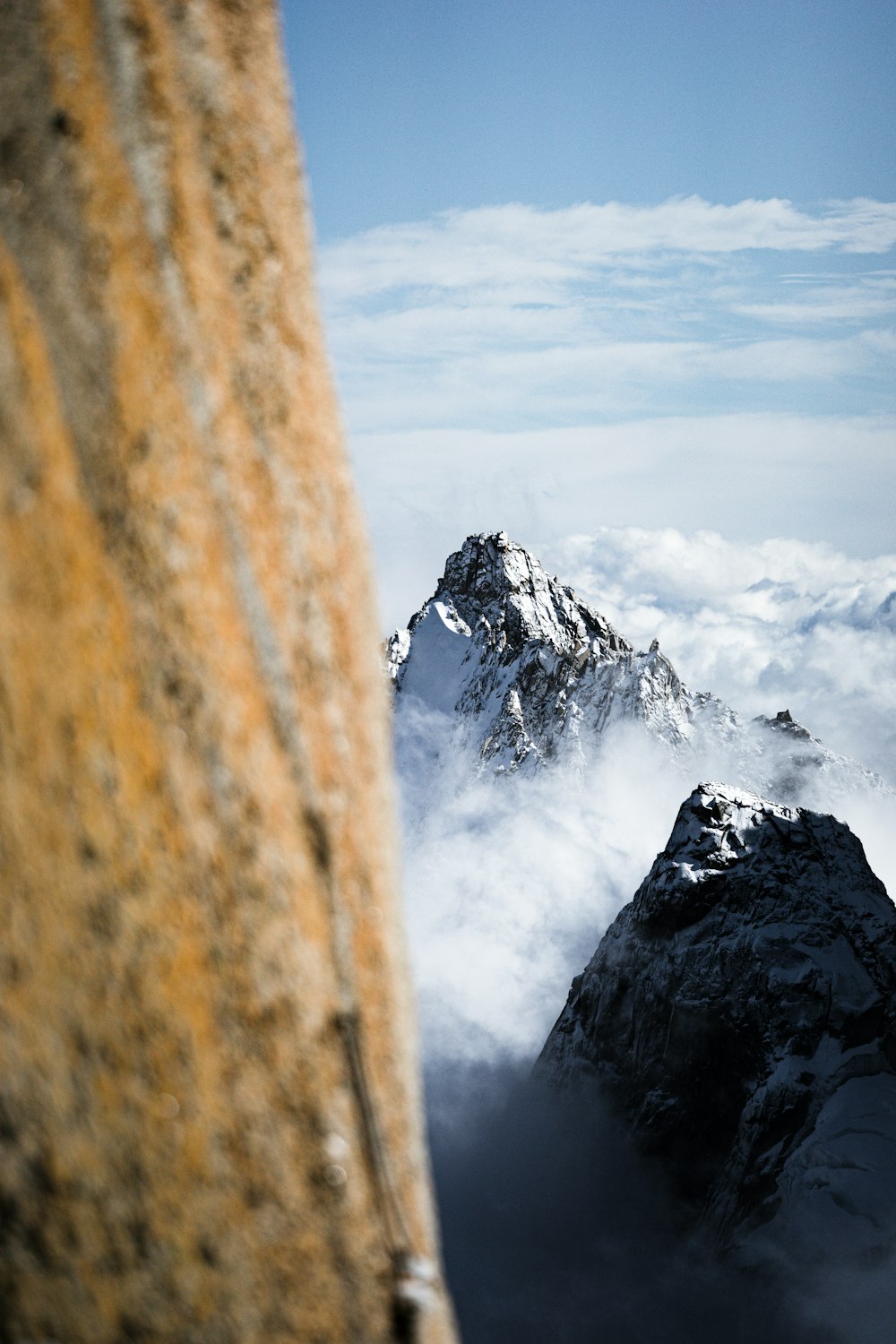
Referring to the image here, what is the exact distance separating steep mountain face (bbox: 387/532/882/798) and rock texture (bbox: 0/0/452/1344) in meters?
96.1

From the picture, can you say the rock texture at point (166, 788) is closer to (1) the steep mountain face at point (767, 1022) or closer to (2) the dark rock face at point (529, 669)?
(1) the steep mountain face at point (767, 1022)

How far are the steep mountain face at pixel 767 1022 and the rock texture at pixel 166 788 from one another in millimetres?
45310

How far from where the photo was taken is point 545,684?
98188mm

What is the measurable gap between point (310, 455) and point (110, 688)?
282 millimetres

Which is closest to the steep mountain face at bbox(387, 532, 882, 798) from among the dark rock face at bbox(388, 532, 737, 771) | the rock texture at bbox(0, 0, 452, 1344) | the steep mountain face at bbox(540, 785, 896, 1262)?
the dark rock face at bbox(388, 532, 737, 771)

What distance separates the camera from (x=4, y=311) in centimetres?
61

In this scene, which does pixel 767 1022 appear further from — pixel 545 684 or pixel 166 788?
pixel 545 684

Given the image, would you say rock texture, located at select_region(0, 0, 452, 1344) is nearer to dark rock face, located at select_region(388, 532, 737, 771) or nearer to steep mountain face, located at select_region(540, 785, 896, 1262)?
steep mountain face, located at select_region(540, 785, 896, 1262)

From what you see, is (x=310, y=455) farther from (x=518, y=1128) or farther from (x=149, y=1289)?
(x=518, y=1128)

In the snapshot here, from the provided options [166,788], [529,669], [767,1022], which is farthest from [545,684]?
[166,788]

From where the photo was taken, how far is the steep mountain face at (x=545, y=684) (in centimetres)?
9781

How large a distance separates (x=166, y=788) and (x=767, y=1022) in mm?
47015

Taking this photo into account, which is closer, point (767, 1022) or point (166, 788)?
point (166, 788)

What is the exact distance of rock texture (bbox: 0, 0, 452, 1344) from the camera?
1.93 ft
